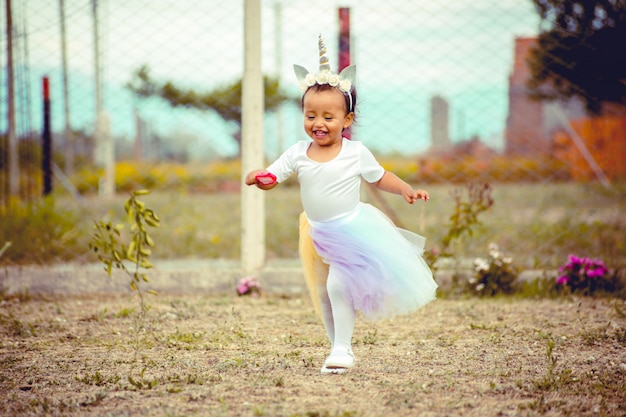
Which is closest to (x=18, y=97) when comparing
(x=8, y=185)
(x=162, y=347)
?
(x=8, y=185)

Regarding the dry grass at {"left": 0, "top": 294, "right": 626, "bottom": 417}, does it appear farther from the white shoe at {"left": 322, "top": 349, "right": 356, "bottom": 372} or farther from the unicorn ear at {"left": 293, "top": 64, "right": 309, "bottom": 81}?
the unicorn ear at {"left": 293, "top": 64, "right": 309, "bottom": 81}

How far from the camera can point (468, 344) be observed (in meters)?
3.77

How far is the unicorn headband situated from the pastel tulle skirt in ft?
1.72

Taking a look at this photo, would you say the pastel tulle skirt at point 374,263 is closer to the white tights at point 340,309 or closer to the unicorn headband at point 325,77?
the white tights at point 340,309

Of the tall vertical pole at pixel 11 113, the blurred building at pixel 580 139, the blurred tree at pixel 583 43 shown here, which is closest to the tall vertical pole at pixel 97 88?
the tall vertical pole at pixel 11 113

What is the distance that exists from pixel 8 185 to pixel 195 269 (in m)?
2.77

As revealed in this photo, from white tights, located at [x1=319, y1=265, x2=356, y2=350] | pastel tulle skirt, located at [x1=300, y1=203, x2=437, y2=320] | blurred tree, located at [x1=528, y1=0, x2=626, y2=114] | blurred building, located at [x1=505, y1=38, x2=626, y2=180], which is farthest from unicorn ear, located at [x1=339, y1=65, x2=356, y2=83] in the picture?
blurred building, located at [x1=505, y1=38, x2=626, y2=180]

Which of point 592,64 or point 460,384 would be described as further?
point 592,64

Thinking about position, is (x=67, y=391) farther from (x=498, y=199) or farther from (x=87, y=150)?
(x=87, y=150)

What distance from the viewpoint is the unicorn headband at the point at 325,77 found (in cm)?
328

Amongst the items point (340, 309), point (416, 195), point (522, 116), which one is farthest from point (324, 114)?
point (522, 116)

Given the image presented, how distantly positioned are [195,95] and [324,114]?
12.1ft

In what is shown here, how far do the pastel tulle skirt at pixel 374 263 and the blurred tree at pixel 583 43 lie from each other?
2919 millimetres

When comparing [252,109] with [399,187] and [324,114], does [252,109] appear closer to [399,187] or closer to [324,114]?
[324,114]
